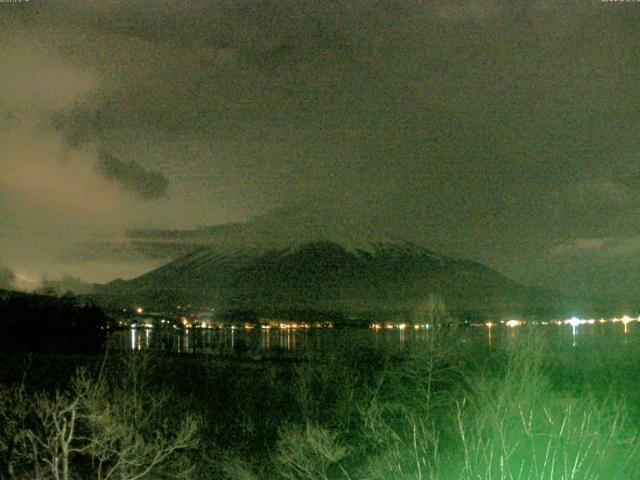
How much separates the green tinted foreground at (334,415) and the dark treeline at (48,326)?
1169cm

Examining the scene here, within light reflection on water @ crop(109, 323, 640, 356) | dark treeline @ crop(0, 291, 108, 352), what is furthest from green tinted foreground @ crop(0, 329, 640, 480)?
dark treeline @ crop(0, 291, 108, 352)

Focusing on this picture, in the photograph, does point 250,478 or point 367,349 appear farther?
point 367,349

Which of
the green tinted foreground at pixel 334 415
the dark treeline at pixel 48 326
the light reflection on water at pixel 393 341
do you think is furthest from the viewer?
the dark treeline at pixel 48 326

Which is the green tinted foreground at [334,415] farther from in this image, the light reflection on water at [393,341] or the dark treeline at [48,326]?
the dark treeline at [48,326]

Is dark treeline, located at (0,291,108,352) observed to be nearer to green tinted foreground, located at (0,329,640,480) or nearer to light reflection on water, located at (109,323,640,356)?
light reflection on water, located at (109,323,640,356)

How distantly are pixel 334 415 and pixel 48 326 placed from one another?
30.2m

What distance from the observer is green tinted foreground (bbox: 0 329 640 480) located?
11906 mm

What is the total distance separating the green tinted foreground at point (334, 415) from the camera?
39.1ft

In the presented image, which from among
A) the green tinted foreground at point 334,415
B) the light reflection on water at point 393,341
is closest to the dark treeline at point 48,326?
the light reflection on water at point 393,341

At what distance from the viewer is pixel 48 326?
164ft

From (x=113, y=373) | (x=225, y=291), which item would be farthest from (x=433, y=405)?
(x=225, y=291)

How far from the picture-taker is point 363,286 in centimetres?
13775

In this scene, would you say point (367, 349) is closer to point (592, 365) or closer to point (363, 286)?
point (592, 365)

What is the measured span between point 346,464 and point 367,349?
12262 mm
